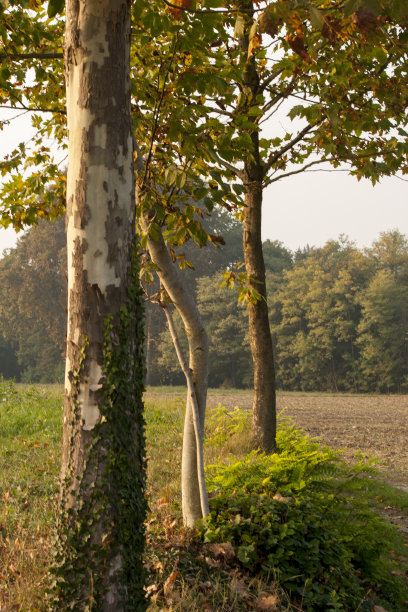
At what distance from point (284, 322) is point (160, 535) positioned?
3803 centimetres

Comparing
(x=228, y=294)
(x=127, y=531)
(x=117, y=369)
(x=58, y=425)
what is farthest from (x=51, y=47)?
(x=228, y=294)

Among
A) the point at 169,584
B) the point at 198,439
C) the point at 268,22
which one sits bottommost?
the point at 169,584

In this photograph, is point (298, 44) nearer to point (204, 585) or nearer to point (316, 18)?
point (316, 18)

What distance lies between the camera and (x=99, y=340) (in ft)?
10.1

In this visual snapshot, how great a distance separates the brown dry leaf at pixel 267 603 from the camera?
12.2 ft

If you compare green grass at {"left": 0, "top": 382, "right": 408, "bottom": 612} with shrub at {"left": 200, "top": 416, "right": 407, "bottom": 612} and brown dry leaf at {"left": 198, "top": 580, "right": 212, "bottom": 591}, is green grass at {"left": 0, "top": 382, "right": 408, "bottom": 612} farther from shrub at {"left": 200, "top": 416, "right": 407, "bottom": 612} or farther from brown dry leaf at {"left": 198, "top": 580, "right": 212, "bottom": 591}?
shrub at {"left": 200, "top": 416, "right": 407, "bottom": 612}

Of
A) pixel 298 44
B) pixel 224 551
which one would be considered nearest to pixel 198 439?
pixel 224 551

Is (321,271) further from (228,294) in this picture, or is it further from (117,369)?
(117,369)

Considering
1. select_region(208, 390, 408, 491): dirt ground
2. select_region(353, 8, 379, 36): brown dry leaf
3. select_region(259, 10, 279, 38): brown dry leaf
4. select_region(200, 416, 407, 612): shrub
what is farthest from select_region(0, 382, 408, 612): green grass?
select_region(353, 8, 379, 36): brown dry leaf

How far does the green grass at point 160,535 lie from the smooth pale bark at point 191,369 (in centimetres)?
27

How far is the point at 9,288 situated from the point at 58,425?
32.0 metres

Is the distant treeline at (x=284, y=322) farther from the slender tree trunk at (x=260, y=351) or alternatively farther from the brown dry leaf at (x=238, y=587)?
the brown dry leaf at (x=238, y=587)

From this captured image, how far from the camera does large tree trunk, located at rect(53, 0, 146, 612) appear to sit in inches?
120

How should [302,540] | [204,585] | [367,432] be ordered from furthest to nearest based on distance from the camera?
[367,432] < [302,540] < [204,585]
